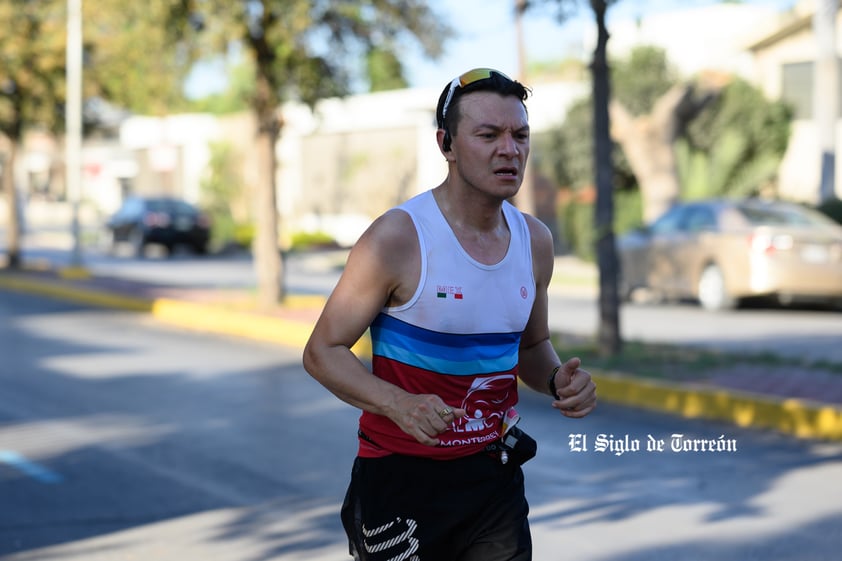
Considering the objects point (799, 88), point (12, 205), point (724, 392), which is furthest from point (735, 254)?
point (799, 88)

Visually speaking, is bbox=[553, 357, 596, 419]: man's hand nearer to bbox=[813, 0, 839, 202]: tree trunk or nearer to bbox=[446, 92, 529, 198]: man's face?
bbox=[446, 92, 529, 198]: man's face

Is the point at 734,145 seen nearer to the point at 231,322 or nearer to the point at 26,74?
the point at 26,74

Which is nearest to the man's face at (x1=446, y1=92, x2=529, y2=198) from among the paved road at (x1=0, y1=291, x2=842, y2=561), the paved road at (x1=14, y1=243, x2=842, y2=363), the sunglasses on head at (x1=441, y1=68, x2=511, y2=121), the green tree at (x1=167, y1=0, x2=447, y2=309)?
the sunglasses on head at (x1=441, y1=68, x2=511, y2=121)

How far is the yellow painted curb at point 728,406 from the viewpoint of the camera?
8.74 meters

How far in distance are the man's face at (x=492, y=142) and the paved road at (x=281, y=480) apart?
119 inches

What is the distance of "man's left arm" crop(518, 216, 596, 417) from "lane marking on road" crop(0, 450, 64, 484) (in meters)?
4.59

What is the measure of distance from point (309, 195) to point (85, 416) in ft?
116

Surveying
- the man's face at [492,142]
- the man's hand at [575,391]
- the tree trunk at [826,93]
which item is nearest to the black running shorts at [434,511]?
the man's hand at [575,391]

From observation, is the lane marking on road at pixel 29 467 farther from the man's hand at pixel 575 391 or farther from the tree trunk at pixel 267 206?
the tree trunk at pixel 267 206

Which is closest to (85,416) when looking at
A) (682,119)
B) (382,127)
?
(682,119)

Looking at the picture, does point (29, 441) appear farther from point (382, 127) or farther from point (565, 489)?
point (382, 127)

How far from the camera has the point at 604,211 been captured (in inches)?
457

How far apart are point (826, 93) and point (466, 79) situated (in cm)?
1923

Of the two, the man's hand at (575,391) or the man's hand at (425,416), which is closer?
the man's hand at (425,416)
